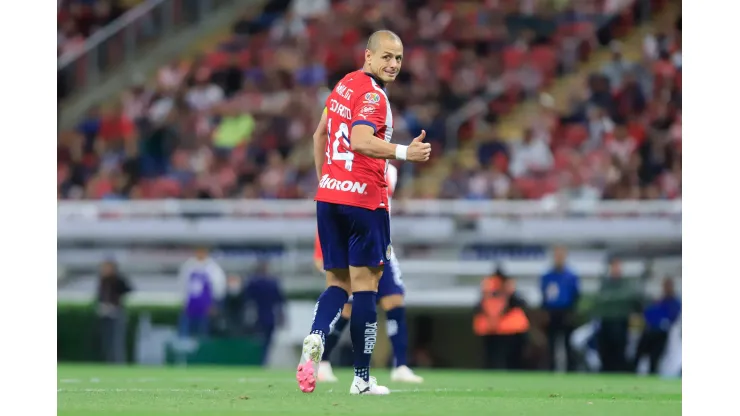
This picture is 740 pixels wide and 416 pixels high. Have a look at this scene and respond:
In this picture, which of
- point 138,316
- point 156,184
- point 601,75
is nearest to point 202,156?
point 156,184

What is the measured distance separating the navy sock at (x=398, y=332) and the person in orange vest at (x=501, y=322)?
Answer: 6.02 meters

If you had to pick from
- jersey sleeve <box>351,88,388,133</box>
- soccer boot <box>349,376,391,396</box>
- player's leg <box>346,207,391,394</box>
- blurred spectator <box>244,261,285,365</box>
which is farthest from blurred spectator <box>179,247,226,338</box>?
jersey sleeve <box>351,88,388,133</box>

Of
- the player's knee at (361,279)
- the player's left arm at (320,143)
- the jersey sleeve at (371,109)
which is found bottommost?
the player's knee at (361,279)

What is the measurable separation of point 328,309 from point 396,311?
12.6 feet

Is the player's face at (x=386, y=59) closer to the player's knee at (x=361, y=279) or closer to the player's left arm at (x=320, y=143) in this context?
the player's left arm at (x=320, y=143)

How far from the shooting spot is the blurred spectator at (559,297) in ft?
60.8

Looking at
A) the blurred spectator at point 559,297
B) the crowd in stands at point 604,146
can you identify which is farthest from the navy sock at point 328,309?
the crowd in stands at point 604,146

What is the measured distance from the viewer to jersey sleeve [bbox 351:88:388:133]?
8.34 metres

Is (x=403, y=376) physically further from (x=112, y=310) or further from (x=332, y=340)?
(x=112, y=310)

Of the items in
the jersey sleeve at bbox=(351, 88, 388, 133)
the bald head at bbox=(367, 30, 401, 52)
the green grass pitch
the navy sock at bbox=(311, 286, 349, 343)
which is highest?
the bald head at bbox=(367, 30, 401, 52)

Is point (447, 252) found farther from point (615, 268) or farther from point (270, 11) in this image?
point (270, 11)

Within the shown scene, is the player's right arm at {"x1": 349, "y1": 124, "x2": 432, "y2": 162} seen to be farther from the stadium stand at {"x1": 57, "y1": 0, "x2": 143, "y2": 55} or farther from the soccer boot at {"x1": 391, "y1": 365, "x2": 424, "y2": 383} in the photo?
the stadium stand at {"x1": 57, "y1": 0, "x2": 143, "y2": 55}

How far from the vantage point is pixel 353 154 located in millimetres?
8641

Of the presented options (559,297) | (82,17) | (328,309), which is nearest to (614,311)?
(559,297)
